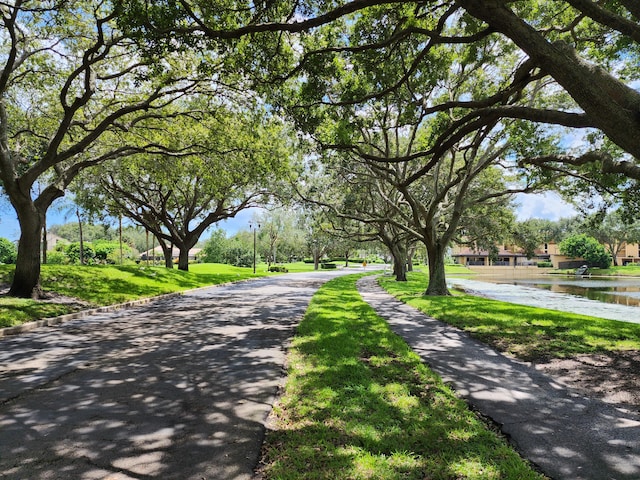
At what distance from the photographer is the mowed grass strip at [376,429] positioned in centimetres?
306

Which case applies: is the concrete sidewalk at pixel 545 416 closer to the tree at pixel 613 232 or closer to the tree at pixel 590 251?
the tree at pixel 613 232

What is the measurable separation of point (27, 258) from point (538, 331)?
15343 mm

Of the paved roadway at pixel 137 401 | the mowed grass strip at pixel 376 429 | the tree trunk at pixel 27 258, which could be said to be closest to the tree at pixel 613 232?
the mowed grass strip at pixel 376 429

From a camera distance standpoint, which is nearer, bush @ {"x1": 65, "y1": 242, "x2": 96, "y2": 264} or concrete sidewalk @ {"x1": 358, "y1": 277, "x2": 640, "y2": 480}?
concrete sidewalk @ {"x1": 358, "y1": 277, "x2": 640, "y2": 480}

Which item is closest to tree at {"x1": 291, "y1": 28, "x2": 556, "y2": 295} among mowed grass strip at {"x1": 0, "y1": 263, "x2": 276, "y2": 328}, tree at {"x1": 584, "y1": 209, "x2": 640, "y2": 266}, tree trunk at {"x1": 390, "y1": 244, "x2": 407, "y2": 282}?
tree trunk at {"x1": 390, "y1": 244, "x2": 407, "y2": 282}

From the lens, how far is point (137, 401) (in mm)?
4598

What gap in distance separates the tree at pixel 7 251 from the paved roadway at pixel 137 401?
43.3 m

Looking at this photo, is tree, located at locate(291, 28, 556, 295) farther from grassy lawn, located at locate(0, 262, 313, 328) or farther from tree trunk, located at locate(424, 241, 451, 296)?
grassy lawn, located at locate(0, 262, 313, 328)

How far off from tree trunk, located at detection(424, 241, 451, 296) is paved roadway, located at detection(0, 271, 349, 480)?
34.3 ft

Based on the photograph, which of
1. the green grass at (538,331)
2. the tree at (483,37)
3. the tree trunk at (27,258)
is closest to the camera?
the tree at (483,37)

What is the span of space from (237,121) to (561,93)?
494 inches

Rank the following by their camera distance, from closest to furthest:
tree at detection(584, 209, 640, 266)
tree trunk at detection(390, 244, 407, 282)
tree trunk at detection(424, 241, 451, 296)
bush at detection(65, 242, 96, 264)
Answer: tree trunk at detection(424, 241, 451, 296)
tree trunk at detection(390, 244, 407, 282)
bush at detection(65, 242, 96, 264)
tree at detection(584, 209, 640, 266)

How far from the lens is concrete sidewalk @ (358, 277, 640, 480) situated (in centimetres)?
326

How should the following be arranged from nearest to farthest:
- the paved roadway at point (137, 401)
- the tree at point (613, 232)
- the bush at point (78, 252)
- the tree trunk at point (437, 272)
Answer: the paved roadway at point (137, 401), the tree trunk at point (437, 272), the bush at point (78, 252), the tree at point (613, 232)
